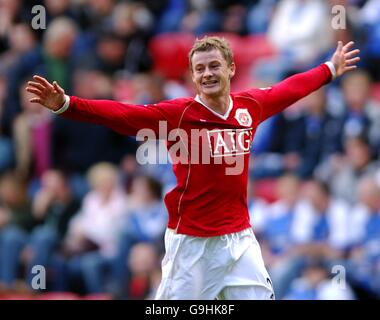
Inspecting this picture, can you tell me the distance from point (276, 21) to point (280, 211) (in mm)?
2304

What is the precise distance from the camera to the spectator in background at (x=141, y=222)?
Result: 34.8ft

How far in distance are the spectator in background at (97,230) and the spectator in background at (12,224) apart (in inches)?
21.5

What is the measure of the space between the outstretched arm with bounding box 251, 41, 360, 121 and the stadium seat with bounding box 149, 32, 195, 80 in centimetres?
474

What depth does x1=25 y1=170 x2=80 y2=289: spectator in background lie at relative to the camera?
11172mm

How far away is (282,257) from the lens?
391 inches

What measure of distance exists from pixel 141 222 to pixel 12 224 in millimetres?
1670

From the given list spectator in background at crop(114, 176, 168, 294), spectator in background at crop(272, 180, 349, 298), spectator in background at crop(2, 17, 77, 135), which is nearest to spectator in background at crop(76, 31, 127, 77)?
spectator in background at crop(2, 17, 77, 135)

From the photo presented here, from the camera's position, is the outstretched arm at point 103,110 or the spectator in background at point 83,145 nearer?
the outstretched arm at point 103,110

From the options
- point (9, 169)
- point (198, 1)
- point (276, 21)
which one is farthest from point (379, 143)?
point (9, 169)

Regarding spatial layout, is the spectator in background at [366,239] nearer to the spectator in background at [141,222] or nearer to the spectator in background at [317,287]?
the spectator in background at [317,287]

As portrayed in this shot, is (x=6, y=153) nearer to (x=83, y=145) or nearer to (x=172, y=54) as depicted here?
(x=83, y=145)

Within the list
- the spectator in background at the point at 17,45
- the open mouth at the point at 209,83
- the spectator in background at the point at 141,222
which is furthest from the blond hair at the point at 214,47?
the spectator in background at the point at 17,45
